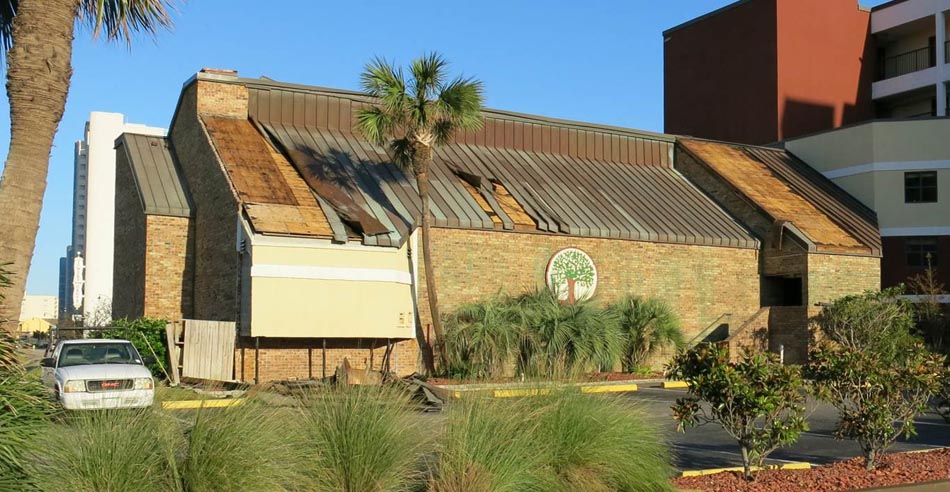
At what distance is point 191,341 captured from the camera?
76.7 feet

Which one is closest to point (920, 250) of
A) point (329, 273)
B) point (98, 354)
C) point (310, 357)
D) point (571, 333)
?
point (571, 333)

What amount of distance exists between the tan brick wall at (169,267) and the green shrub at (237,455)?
20.4 m

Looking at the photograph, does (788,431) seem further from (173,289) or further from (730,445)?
(173,289)

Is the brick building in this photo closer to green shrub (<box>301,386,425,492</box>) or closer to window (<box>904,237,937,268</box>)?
window (<box>904,237,937,268</box>)

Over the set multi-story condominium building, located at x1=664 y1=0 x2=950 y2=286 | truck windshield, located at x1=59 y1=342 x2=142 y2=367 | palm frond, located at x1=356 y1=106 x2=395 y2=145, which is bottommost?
truck windshield, located at x1=59 y1=342 x2=142 y2=367

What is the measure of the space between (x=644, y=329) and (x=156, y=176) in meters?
15.3

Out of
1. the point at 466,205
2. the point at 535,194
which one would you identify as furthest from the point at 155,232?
the point at 535,194

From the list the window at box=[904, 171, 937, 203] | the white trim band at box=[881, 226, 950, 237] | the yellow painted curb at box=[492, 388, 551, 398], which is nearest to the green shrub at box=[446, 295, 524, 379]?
the yellow painted curb at box=[492, 388, 551, 398]

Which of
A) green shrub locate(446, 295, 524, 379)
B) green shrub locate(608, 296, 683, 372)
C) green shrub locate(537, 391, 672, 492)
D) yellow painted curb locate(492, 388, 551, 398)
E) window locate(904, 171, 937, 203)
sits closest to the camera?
green shrub locate(537, 391, 672, 492)

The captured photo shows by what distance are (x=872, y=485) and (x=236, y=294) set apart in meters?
17.7

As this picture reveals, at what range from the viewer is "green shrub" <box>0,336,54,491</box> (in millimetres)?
6055

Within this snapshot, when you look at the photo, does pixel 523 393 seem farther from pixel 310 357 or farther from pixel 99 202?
pixel 99 202

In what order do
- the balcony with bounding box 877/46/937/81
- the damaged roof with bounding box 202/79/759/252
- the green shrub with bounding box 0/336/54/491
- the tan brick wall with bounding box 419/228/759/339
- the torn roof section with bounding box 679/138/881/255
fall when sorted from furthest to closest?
1. the balcony with bounding box 877/46/937/81
2. the torn roof section with bounding box 679/138/881/255
3. the tan brick wall with bounding box 419/228/759/339
4. the damaged roof with bounding box 202/79/759/252
5. the green shrub with bounding box 0/336/54/491

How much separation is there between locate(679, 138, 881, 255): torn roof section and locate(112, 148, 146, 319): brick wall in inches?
792
